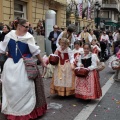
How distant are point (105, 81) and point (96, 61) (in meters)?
2.83

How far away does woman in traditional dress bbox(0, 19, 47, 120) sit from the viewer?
506 cm

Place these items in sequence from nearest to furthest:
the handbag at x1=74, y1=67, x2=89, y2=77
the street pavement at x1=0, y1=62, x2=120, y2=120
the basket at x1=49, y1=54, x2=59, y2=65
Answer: the street pavement at x1=0, y1=62, x2=120, y2=120, the handbag at x1=74, y1=67, x2=89, y2=77, the basket at x1=49, y1=54, x2=59, y2=65

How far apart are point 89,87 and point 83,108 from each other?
56 centimetres

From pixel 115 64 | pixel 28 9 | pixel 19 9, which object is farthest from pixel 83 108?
pixel 28 9

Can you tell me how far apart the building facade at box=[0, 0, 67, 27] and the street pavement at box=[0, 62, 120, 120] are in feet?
29.2

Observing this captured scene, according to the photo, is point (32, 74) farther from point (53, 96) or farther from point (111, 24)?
point (111, 24)

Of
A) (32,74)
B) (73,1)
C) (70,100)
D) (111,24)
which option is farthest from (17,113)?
(111,24)

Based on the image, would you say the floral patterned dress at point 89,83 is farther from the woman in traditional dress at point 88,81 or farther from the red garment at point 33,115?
the red garment at point 33,115

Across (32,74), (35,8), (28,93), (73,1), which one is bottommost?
(28,93)

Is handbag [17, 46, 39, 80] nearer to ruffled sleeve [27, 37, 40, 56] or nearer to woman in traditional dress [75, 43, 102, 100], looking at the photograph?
ruffled sleeve [27, 37, 40, 56]

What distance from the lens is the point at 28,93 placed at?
513 centimetres

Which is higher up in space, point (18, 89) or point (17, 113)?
point (18, 89)

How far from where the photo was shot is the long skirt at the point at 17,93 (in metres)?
5.05

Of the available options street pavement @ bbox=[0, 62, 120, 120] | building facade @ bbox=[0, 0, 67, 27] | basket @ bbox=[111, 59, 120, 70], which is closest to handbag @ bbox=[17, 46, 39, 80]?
street pavement @ bbox=[0, 62, 120, 120]
